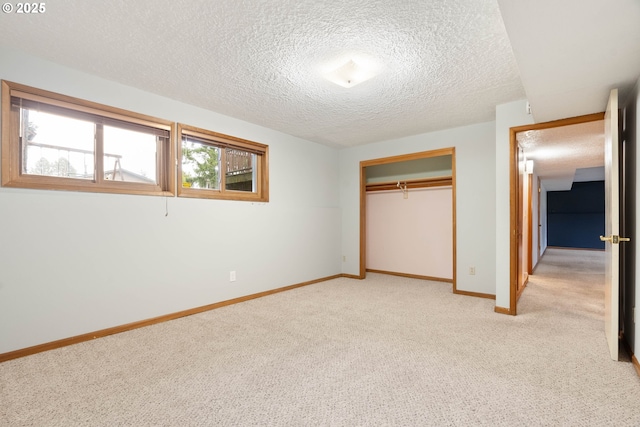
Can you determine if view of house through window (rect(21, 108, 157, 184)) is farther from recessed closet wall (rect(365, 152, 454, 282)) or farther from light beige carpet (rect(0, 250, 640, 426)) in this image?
recessed closet wall (rect(365, 152, 454, 282))

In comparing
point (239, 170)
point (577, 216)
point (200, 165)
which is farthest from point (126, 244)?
point (577, 216)

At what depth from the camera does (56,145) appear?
2.58 meters

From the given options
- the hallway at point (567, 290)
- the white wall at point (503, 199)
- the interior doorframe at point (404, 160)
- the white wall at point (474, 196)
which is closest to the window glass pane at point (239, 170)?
the interior doorframe at point (404, 160)

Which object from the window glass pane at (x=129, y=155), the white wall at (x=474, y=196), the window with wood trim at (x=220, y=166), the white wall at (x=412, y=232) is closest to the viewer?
the window glass pane at (x=129, y=155)

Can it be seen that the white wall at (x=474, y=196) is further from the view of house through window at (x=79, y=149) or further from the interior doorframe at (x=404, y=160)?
the view of house through window at (x=79, y=149)

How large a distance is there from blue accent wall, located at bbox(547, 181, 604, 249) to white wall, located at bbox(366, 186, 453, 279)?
887cm

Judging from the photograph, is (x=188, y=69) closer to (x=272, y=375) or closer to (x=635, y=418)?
(x=272, y=375)

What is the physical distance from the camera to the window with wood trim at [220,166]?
3.40 m

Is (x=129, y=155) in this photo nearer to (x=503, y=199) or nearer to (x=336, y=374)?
(x=336, y=374)

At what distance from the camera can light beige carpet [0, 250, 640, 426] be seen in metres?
1.59

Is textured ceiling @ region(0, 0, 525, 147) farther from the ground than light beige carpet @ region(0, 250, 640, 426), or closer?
farther from the ground

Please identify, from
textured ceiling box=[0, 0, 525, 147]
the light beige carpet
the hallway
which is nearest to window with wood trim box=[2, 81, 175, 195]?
textured ceiling box=[0, 0, 525, 147]

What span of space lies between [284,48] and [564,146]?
470 cm

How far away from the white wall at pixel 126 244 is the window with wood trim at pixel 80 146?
0.09 metres
